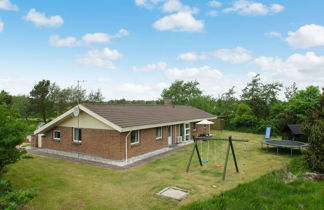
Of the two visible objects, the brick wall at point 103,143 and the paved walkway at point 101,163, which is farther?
the brick wall at point 103,143

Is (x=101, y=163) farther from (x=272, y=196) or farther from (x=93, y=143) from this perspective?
(x=272, y=196)

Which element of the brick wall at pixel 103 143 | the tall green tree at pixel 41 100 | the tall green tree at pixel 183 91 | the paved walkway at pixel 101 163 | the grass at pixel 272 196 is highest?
the tall green tree at pixel 183 91

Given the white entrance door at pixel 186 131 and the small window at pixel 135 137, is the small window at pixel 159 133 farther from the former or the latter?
the white entrance door at pixel 186 131

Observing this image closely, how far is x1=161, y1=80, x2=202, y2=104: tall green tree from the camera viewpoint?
4842 cm

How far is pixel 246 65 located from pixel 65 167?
883 inches

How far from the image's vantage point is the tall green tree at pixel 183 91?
159 ft

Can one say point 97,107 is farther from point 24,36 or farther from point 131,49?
point 131,49

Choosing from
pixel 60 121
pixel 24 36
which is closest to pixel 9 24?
pixel 24 36

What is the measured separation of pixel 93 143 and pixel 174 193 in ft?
23.1

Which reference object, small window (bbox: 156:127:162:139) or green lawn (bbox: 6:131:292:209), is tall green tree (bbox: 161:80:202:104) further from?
green lawn (bbox: 6:131:292:209)

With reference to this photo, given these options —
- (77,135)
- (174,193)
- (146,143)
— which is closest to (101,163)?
(77,135)

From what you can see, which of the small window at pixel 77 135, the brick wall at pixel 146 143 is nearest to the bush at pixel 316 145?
the brick wall at pixel 146 143

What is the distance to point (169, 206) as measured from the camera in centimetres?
576

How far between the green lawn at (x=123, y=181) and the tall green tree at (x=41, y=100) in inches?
844
